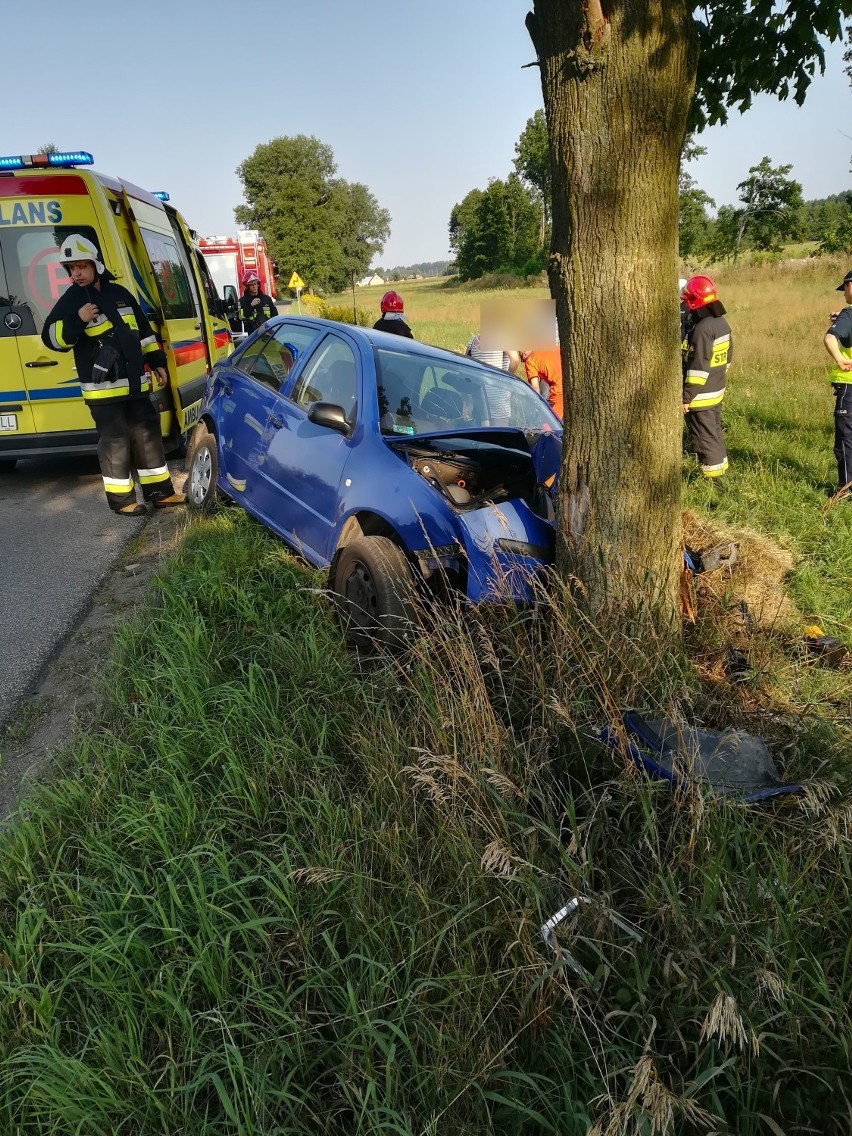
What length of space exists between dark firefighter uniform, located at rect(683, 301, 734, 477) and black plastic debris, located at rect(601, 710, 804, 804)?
4.34 metres

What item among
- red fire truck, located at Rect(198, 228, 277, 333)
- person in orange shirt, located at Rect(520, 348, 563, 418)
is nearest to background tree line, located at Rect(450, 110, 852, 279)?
red fire truck, located at Rect(198, 228, 277, 333)

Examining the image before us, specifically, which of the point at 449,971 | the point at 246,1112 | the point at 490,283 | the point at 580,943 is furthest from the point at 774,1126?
the point at 490,283

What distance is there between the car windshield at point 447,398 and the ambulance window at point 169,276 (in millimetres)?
3982

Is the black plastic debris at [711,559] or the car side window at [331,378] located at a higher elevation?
the car side window at [331,378]

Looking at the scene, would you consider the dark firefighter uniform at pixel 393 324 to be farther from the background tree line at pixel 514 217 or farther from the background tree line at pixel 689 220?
the background tree line at pixel 514 217

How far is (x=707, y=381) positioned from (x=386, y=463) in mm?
3633

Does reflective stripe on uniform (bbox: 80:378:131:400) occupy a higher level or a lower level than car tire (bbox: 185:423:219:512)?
higher

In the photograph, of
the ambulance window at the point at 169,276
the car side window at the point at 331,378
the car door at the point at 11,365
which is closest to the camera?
the car side window at the point at 331,378

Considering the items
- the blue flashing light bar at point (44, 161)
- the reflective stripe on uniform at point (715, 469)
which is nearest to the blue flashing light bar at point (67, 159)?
the blue flashing light bar at point (44, 161)

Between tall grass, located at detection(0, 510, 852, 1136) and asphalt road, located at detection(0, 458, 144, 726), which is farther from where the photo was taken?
asphalt road, located at detection(0, 458, 144, 726)

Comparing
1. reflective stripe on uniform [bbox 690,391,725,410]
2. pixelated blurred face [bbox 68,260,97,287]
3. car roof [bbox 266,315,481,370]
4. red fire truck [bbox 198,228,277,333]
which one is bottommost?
reflective stripe on uniform [bbox 690,391,725,410]

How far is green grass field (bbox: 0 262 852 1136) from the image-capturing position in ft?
5.03

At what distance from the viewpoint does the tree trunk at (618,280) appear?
100.0 inches

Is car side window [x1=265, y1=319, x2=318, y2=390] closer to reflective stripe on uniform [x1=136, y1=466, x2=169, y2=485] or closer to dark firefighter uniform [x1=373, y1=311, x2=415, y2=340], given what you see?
reflective stripe on uniform [x1=136, y1=466, x2=169, y2=485]
